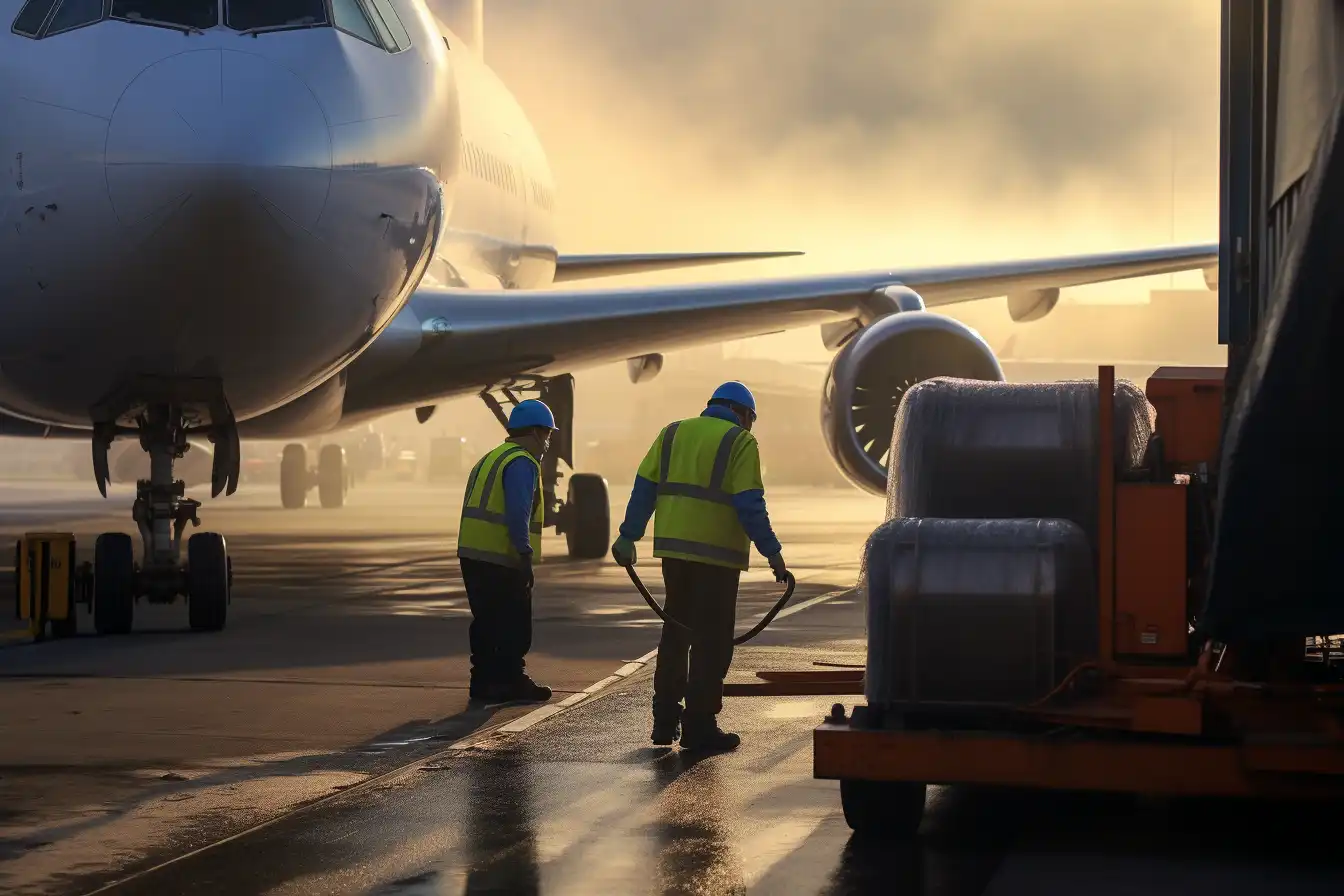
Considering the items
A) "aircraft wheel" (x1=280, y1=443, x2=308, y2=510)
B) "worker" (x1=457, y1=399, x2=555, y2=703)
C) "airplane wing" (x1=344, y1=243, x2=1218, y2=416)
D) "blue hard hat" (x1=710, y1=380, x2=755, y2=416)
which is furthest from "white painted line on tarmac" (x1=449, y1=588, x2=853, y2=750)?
"aircraft wheel" (x1=280, y1=443, x2=308, y2=510)

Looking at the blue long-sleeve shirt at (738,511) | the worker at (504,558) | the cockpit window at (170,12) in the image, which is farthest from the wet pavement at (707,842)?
the cockpit window at (170,12)

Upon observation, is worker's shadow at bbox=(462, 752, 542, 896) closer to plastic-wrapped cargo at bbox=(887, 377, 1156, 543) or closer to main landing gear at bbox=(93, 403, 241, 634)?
plastic-wrapped cargo at bbox=(887, 377, 1156, 543)

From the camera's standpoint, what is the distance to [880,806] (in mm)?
5402

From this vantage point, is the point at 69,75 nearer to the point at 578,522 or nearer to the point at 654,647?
the point at 654,647

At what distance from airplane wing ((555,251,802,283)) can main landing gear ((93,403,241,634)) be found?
353 inches

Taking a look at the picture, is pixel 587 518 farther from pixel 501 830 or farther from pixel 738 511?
pixel 501 830

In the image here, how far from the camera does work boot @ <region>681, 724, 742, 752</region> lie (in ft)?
23.4

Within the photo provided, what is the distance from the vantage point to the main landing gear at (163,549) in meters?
10.7

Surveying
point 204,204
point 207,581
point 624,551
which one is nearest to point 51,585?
point 207,581

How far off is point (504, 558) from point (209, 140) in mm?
2255

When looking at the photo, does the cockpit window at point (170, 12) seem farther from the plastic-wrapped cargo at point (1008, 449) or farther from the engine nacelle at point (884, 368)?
the engine nacelle at point (884, 368)

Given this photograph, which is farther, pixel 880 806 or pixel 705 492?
pixel 705 492

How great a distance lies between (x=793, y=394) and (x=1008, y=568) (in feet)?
201

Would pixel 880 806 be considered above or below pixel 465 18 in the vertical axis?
below
